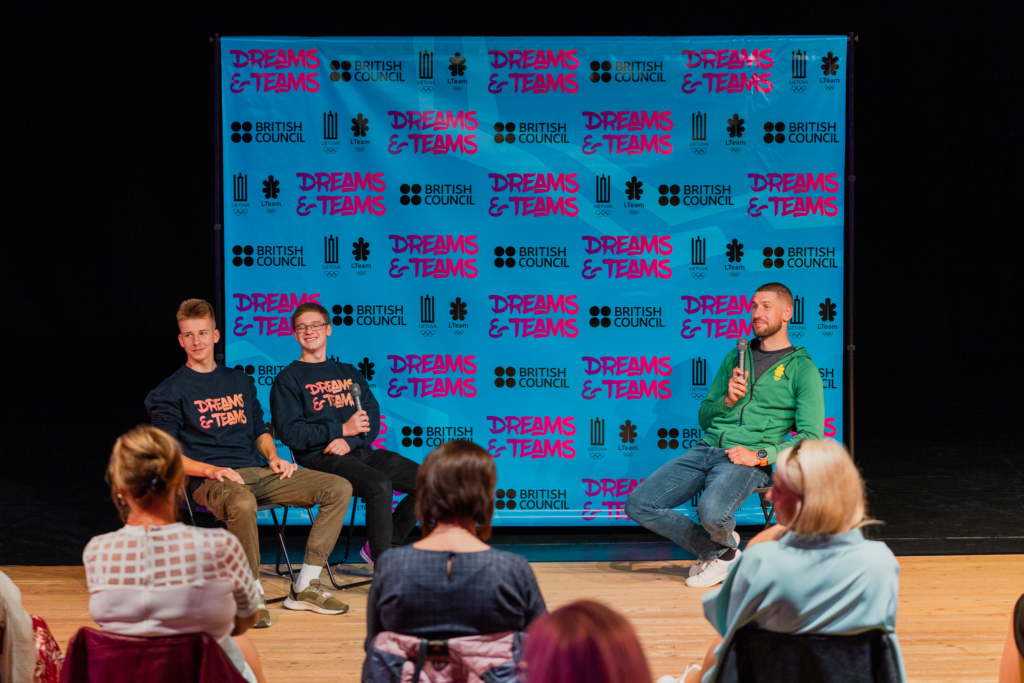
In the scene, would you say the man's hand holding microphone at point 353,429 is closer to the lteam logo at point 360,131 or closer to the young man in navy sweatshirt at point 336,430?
the young man in navy sweatshirt at point 336,430

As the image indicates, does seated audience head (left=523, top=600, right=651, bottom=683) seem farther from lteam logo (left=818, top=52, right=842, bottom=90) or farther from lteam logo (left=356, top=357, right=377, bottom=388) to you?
lteam logo (left=818, top=52, right=842, bottom=90)

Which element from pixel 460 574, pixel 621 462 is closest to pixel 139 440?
pixel 460 574

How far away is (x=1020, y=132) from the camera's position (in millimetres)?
9742

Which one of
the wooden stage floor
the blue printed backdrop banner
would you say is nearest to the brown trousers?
the wooden stage floor

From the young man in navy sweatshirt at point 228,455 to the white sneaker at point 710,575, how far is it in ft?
4.87

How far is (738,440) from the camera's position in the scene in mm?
3887

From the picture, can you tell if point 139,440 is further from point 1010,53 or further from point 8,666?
point 1010,53

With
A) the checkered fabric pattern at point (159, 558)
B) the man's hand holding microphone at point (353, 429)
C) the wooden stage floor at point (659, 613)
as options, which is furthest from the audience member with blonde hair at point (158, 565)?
the man's hand holding microphone at point (353, 429)

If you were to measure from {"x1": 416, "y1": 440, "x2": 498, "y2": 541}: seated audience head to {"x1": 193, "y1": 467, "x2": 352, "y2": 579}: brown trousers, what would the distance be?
68.3 inches

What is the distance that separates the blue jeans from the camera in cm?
371

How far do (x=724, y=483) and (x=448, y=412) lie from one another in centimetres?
142

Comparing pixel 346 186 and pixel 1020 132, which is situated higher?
pixel 1020 132

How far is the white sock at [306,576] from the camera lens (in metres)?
3.41

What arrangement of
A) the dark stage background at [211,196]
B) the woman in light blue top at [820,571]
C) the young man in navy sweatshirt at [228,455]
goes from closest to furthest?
the woman in light blue top at [820,571]
the young man in navy sweatshirt at [228,455]
the dark stage background at [211,196]
